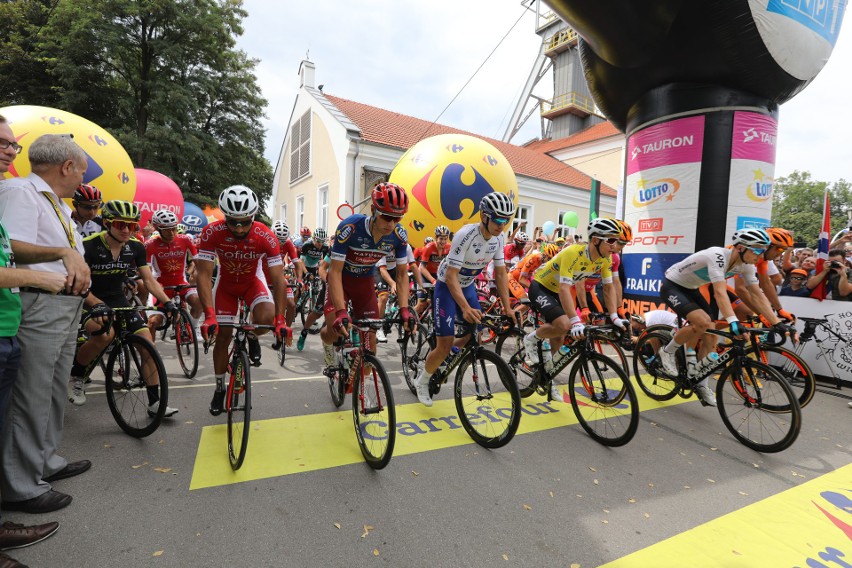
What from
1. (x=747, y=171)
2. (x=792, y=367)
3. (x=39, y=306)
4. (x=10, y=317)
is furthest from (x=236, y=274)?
(x=747, y=171)

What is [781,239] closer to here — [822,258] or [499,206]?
[822,258]

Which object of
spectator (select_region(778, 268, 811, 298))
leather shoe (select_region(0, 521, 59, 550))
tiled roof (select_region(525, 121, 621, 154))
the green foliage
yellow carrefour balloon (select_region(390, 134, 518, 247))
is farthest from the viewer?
tiled roof (select_region(525, 121, 621, 154))

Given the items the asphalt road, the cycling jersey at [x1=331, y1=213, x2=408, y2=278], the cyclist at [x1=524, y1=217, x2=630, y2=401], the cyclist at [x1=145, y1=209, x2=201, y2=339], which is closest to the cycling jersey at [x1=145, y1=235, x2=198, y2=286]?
the cyclist at [x1=145, y1=209, x2=201, y2=339]

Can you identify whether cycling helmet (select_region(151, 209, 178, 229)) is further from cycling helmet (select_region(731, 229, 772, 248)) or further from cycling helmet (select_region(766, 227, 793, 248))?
cycling helmet (select_region(766, 227, 793, 248))

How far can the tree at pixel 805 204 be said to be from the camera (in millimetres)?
52603

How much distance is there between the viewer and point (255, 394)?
479 cm

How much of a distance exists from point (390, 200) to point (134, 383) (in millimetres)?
2791

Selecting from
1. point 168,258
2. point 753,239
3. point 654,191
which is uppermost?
point 654,191

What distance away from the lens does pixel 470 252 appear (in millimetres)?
4332

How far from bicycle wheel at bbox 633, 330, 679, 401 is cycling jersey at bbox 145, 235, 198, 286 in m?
6.45

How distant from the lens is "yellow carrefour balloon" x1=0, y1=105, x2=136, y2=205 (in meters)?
7.12

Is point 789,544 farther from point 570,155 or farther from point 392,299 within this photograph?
point 570,155

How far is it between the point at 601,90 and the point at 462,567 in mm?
9793

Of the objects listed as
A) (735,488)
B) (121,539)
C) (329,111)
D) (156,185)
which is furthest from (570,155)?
(121,539)
